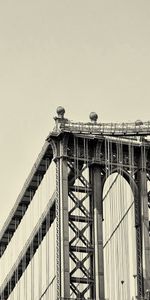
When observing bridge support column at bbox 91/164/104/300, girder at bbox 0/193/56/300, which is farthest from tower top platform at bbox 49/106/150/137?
girder at bbox 0/193/56/300

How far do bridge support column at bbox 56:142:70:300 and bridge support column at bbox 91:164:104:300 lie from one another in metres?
1.33

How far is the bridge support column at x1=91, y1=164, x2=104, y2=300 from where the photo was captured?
60.1 metres

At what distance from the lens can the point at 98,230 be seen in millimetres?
60938

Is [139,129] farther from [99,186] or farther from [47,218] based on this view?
[47,218]

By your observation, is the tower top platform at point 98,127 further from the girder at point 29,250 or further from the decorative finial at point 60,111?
the girder at point 29,250

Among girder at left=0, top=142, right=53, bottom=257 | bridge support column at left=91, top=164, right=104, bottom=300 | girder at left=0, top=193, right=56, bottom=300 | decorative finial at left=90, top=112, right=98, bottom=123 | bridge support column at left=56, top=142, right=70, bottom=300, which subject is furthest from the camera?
girder at left=0, top=193, right=56, bottom=300

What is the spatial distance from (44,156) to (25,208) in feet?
26.1

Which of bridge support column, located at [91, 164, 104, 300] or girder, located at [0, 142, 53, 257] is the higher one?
girder, located at [0, 142, 53, 257]

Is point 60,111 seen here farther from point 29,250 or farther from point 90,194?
point 29,250

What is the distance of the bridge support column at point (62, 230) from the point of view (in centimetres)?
5930

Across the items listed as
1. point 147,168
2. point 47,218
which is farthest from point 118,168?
point 47,218

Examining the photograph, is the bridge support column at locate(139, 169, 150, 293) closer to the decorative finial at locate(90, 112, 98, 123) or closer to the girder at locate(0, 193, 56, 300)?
the decorative finial at locate(90, 112, 98, 123)

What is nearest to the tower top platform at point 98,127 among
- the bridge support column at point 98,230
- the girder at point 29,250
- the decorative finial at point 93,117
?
the decorative finial at point 93,117

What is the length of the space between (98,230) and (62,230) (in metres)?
1.64
